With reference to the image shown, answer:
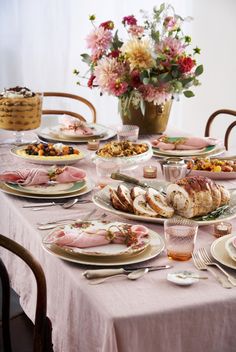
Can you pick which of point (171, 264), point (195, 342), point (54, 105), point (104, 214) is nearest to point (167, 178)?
point (104, 214)

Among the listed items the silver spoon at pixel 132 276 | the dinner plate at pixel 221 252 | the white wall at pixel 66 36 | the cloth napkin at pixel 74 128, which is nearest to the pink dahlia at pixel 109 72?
the cloth napkin at pixel 74 128

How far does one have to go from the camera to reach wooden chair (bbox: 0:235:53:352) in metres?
1.45

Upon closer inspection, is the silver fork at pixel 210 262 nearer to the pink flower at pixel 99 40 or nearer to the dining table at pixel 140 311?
the dining table at pixel 140 311

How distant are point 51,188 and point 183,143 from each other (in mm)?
743

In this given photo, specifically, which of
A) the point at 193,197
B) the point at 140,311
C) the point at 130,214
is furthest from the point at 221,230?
the point at 140,311

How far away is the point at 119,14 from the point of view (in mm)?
4387

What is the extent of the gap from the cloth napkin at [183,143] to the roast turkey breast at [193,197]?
826 millimetres

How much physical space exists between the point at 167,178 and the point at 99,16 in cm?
239

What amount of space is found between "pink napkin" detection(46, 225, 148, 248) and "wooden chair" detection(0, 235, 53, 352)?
0.09 m

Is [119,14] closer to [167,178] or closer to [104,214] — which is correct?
[167,178]

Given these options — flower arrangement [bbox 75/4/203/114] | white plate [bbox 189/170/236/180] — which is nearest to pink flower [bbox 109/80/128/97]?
flower arrangement [bbox 75/4/203/114]

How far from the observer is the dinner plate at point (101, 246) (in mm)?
1472

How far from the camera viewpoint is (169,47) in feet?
8.75

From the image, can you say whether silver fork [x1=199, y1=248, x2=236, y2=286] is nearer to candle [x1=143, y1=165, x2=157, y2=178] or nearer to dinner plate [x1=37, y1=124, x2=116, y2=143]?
candle [x1=143, y1=165, x2=157, y2=178]
